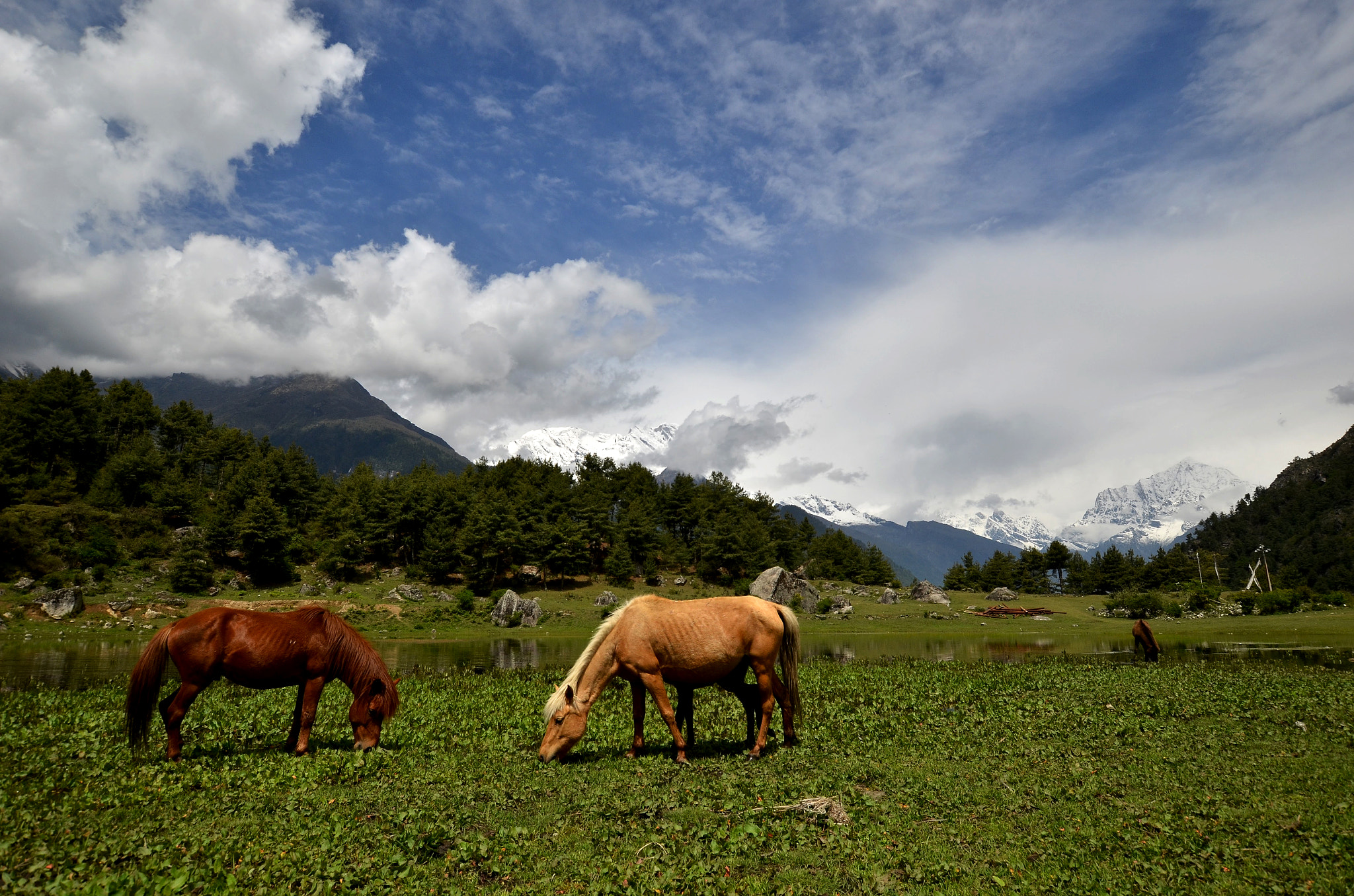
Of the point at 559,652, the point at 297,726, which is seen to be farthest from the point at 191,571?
the point at 297,726

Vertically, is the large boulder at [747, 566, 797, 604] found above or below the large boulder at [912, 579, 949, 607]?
above

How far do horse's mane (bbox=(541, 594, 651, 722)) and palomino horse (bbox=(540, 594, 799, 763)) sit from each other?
0.7 inches

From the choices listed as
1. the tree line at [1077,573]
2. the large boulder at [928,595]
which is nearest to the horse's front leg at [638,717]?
the large boulder at [928,595]

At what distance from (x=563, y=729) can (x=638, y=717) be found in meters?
1.64

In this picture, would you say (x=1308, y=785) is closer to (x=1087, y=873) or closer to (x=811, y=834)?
(x=1087, y=873)

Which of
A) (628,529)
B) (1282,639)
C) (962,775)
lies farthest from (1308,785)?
(628,529)

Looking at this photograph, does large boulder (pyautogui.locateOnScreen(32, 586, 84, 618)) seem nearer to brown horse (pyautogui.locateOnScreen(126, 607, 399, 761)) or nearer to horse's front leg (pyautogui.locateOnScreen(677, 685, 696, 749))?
brown horse (pyautogui.locateOnScreen(126, 607, 399, 761))

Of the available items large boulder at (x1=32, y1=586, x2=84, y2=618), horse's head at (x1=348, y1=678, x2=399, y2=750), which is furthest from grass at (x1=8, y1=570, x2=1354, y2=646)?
horse's head at (x1=348, y1=678, x2=399, y2=750)

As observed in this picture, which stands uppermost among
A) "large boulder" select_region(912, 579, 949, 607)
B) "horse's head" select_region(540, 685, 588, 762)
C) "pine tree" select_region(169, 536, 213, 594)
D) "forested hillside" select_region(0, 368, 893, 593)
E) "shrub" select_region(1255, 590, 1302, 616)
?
"forested hillside" select_region(0, 368, 893, 593)

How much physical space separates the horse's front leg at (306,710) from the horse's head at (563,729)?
188 inches

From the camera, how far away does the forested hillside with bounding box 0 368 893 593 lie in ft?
232

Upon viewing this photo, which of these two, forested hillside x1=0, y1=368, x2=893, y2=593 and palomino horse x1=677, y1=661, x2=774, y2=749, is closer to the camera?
palomino horse x1=677, y1=661, x2=774, y2=749

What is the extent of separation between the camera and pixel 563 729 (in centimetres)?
1344

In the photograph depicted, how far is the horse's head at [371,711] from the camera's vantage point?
46.1 feet
